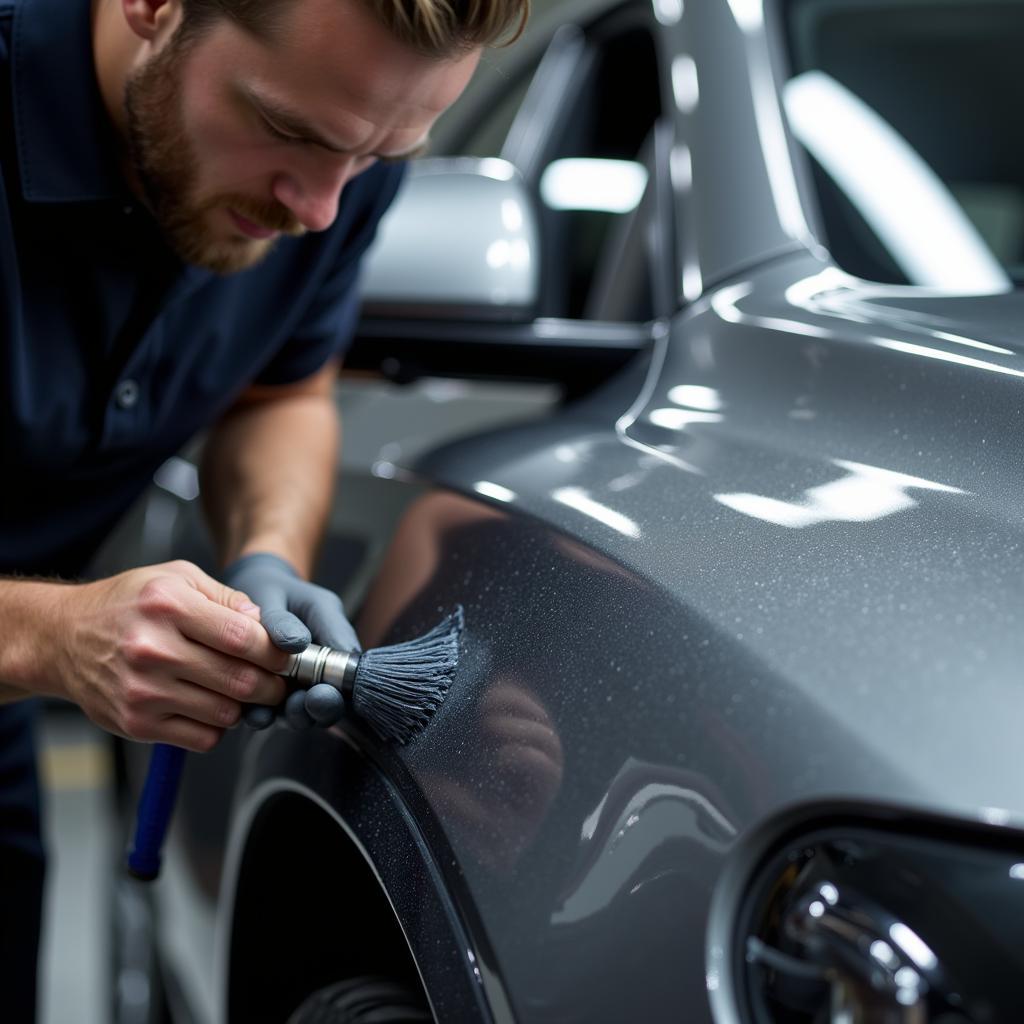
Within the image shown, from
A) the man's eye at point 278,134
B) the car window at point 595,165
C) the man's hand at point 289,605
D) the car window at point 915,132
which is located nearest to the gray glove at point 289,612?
the man's hand at point 289,605

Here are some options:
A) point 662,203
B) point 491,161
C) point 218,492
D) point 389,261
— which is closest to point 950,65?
point 662,203

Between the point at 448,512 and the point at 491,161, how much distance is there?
0.73 m

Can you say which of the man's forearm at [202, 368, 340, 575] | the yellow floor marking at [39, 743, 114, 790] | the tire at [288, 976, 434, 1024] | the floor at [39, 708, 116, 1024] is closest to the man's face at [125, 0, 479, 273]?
the man's forearm at [202, 368, 340, 575]

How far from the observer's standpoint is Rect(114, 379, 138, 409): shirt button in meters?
A: 1.34

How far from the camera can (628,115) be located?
2170mm

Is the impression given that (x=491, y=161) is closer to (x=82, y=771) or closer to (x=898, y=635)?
(x=898, y=635)

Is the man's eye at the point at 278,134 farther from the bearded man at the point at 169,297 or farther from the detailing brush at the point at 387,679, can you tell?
the detailing brush at the point at 387,679

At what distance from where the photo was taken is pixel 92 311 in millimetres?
1310

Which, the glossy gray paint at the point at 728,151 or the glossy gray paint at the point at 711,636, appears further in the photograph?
the glossy gray paint at the point at 728,151

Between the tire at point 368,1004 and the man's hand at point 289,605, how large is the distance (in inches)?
10.1

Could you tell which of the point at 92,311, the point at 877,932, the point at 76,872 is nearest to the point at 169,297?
the point at 92,311

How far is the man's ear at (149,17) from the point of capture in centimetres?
115

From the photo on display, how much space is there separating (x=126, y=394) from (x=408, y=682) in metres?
0.58

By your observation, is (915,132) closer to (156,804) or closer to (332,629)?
(332,629)
